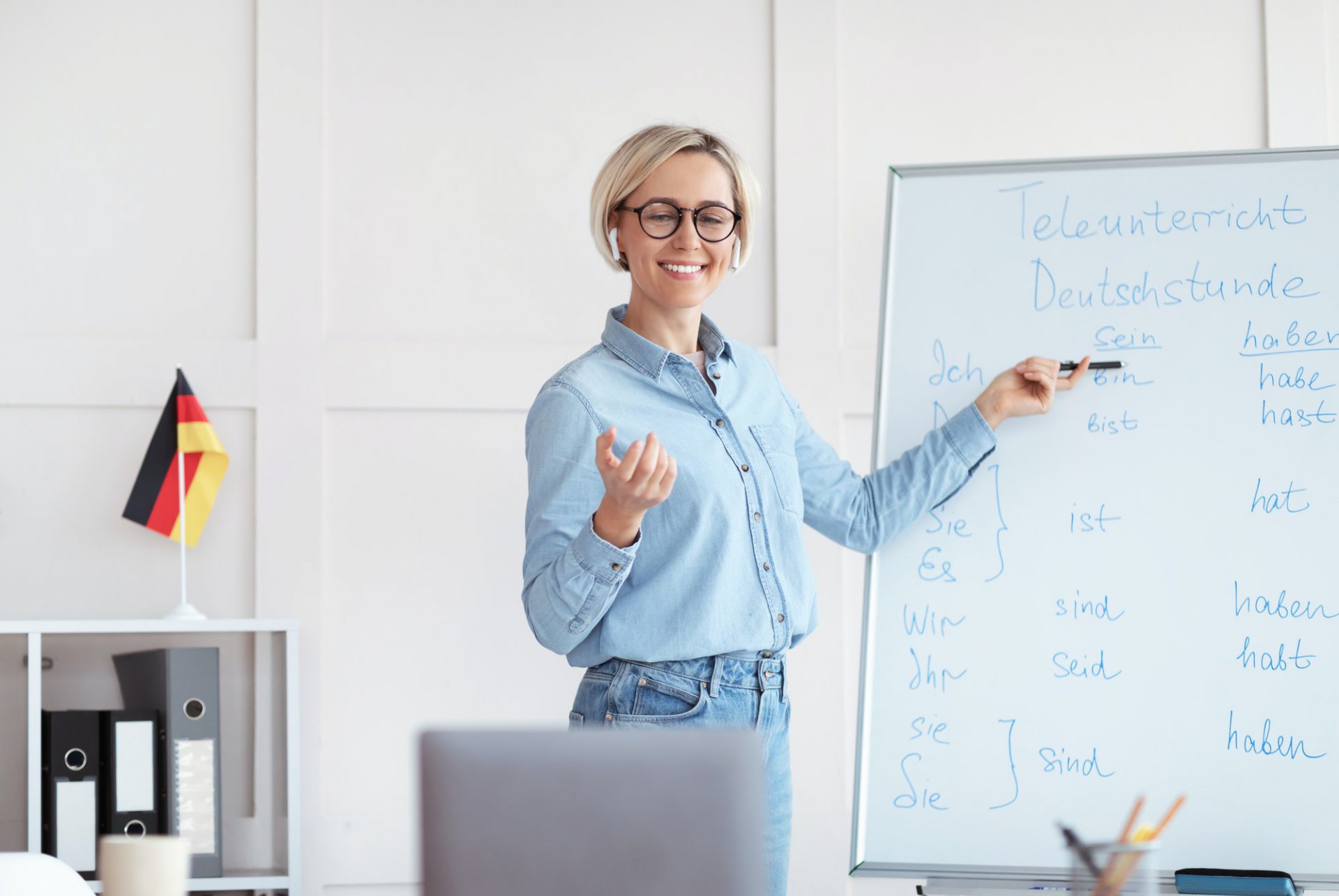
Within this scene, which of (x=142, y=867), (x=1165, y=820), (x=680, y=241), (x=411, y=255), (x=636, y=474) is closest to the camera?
(x=142, y=867)

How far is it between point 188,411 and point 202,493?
169mm

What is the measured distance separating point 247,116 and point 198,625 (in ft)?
3.46

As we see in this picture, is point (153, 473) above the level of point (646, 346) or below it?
below

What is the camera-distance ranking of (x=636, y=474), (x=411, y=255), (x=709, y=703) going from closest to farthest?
1. (x=636, y=474)
2. (x=709, y=703)
3. (x=411, y=255)

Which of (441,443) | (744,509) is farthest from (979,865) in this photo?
(441,443)

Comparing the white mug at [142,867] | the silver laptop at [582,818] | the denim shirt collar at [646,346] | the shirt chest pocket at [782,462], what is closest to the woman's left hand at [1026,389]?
the shirt chest pocket at [782,462]

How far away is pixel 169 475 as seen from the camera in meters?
2.46

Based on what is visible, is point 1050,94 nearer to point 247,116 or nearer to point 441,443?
point 441,443

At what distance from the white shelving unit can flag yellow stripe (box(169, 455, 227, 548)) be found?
0.61 ft

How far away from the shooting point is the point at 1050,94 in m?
2.72

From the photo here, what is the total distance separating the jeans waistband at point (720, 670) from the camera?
1.61 m

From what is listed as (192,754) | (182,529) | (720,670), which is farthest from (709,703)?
(182,529)

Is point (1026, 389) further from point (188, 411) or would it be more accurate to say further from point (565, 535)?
point (188, 411)

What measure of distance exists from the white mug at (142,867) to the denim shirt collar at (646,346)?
984mm
